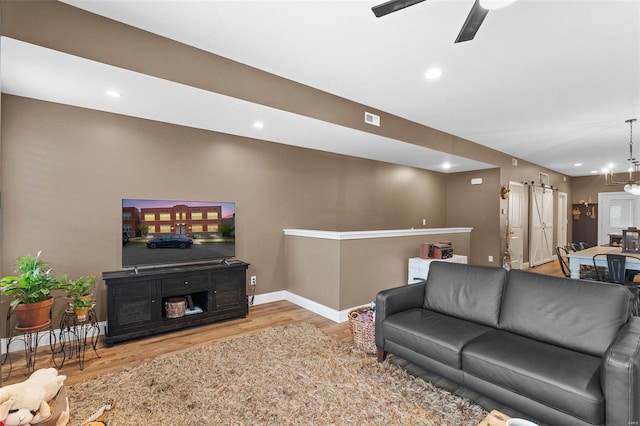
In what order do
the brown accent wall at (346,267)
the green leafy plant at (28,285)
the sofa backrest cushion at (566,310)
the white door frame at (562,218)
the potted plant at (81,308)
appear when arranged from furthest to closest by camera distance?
the white door frame at (562,218) → the brown accent wall at (346,267) → the potted plant at (81,308) → the green leafy plant at (28,285) → the sofa backrest cushion at (566,310)

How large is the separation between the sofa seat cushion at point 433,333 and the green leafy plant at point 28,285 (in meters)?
2.82

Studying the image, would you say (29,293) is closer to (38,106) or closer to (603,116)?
(38,106)

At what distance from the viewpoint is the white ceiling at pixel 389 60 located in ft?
6.83

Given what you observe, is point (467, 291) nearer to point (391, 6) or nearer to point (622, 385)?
point (622, 385)

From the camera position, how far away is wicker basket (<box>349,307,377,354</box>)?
9.17 feet

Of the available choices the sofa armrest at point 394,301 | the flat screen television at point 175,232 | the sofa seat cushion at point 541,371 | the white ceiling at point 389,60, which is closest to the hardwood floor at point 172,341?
the sofa armrest at point 394,301

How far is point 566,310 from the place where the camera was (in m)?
2.06

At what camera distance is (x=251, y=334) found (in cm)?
324

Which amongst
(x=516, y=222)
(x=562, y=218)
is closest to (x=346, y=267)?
(x=516, y=222)

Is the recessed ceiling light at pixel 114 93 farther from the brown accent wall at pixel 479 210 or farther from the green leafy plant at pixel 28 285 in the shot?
the brown accent wall at pixel 479 210

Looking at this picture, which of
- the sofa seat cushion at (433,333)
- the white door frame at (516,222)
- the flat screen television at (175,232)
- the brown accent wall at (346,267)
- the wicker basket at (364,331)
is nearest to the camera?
the sofa seat cushion at (433,333)

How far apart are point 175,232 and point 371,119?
2792 mm

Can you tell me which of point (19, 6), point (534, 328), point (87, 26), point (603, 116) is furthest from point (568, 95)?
point (19, 6)

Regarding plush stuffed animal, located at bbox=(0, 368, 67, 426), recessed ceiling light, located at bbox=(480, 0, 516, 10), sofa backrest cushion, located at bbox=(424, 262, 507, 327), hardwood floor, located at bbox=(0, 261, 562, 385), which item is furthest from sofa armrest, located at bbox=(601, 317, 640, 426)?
plush stuffed animal, located at bbox=(0, 368, 67, 426)
